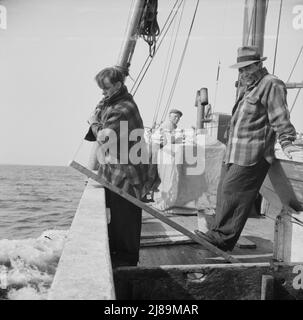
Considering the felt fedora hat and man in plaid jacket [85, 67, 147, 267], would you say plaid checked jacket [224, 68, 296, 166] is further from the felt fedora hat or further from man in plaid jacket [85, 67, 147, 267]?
man in plaid jacket [85, 67, 147, 267]

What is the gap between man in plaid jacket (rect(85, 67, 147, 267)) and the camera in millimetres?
2934

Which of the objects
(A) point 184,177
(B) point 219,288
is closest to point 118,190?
(B) point 219,288

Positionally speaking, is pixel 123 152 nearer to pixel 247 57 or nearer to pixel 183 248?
pixel 247 57

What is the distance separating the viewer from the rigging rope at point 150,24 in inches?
287

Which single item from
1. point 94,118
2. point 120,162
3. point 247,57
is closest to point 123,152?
point 120,162

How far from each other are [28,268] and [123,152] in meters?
5.26

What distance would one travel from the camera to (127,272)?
251 cm

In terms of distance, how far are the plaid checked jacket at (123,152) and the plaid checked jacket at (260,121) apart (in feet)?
3.33

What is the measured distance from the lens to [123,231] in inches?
118

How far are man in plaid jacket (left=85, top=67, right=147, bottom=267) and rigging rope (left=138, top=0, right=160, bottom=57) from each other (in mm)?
4812

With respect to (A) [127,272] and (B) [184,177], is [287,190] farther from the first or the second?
(B) [184,177]

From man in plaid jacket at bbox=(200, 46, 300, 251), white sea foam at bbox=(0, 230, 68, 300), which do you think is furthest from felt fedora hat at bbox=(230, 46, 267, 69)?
white sea foam at bbox=(0, 230, 68, 300)
